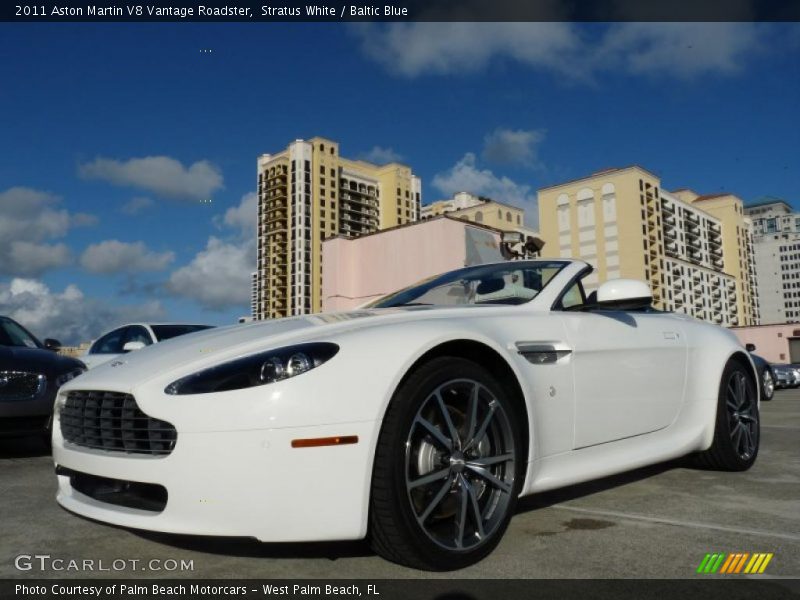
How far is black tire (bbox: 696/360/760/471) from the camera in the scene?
3.85 meters

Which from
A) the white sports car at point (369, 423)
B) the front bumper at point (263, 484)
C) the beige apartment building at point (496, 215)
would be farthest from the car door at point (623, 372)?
the beige apartment building at point (496, 215)

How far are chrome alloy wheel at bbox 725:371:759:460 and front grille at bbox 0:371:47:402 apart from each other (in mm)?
5123

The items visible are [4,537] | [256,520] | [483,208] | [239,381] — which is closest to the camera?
[256,520]

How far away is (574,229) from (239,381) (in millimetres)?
83167

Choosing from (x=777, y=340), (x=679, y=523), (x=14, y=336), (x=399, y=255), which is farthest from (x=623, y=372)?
(x=777, y=340)

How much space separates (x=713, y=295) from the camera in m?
Answer: 95.5

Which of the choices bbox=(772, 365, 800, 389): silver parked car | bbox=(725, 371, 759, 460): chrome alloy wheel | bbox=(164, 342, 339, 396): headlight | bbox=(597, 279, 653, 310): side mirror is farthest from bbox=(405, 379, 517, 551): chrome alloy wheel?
bbox=(772, 365, 800, 389): silver parked car

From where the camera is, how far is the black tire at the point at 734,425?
12.6 ft

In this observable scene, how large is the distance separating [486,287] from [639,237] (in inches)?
3122

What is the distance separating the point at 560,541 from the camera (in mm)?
2527

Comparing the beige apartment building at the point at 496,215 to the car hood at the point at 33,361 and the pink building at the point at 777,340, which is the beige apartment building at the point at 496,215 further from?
the car hood at the point at 33,361
